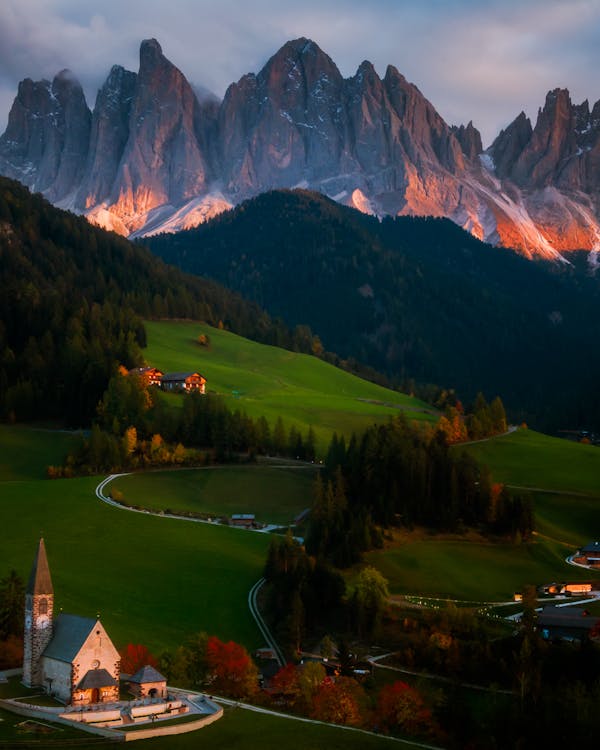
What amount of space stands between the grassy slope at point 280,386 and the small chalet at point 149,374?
6.93 meters

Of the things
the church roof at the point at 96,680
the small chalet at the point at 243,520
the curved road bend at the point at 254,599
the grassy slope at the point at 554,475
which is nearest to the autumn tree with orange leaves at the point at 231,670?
the curved road bend at the point at 254,599

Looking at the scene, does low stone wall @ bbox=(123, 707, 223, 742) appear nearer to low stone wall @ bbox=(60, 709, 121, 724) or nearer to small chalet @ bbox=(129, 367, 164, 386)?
low stone wall @ bbox=(60, 709, 121, 724)

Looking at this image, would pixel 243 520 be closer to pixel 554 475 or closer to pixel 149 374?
Answer: pixel 554 475

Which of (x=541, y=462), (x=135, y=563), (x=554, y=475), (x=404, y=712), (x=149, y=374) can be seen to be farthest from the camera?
(x=149, y=374)

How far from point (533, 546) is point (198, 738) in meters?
53.6

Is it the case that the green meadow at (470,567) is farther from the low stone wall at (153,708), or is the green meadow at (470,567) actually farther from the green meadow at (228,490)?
the low stone wall at (153,708)

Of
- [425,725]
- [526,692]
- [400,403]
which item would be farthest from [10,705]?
[400,403]

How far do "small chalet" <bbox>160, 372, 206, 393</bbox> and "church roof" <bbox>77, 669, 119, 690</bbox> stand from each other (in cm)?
9619

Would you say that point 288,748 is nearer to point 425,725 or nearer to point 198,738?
point 198,738

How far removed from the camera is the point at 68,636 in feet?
187

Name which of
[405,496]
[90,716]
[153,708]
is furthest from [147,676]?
[405,496]

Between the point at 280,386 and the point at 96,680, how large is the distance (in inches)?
4625

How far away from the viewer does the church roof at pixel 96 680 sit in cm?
5494

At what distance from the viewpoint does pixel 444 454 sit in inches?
4390
